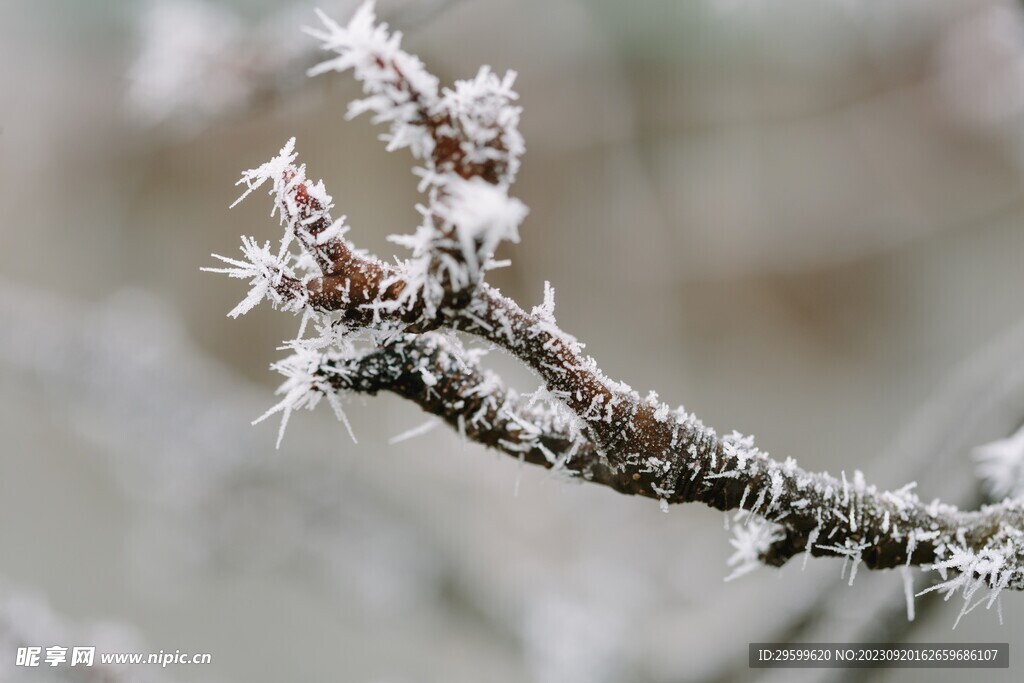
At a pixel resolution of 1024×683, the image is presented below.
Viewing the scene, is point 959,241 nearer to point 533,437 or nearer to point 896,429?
point 896,429

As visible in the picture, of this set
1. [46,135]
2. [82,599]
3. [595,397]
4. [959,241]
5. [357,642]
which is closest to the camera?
[595,397]

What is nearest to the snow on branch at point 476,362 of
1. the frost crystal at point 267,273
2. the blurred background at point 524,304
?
the frost crystal at point 267,273

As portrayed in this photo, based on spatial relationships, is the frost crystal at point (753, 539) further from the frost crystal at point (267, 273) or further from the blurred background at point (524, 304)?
the blurred background at point (524, 304)

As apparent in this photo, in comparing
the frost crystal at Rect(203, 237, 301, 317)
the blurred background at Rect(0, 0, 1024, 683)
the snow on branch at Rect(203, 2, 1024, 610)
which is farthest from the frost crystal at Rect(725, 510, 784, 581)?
the blurred background at Rect(0, 0, 1024, 683)

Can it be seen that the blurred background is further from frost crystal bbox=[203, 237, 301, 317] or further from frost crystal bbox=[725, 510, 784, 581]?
frost crystal bbox=[203, 237, 301, 317]

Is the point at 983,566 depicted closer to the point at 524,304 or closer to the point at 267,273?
the point at 267,273

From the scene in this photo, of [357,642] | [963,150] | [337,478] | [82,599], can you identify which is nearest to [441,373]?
[337,478]
